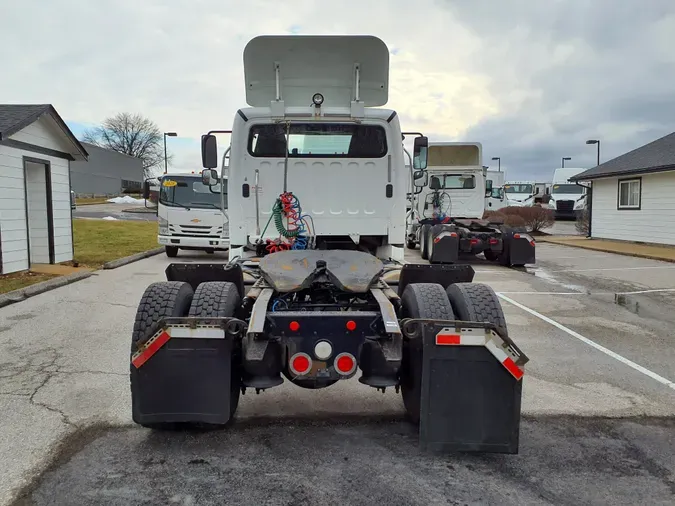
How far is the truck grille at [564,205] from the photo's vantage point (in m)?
36.2

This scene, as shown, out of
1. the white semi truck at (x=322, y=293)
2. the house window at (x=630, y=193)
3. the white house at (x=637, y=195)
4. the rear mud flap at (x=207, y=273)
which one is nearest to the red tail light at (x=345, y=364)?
the white semi truck at (x=322, y=293)

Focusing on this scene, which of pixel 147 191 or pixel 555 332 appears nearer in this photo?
pixel 555 332

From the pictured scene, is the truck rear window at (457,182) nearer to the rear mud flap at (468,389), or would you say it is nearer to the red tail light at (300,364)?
the rear mud flap at (468,389)

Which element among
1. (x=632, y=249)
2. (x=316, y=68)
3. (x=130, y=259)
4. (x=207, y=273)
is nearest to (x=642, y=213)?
(x=632, y=249)

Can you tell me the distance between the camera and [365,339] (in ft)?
10.7

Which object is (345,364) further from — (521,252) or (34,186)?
(34,186)

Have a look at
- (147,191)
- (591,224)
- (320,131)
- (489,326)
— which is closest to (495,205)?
(591,224)

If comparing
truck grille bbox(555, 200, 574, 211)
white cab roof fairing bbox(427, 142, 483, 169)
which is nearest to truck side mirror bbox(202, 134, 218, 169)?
white cab roof fairing bbox(427, 142, 483, 169)

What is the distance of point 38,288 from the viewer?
9234 millimetres

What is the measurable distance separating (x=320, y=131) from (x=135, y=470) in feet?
11.4

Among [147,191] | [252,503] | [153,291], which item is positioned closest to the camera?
[252,503]

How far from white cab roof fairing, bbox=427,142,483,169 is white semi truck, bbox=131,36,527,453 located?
1031 cm

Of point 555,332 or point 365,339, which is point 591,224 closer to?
point 555,332

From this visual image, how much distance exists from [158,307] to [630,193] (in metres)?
19.7
